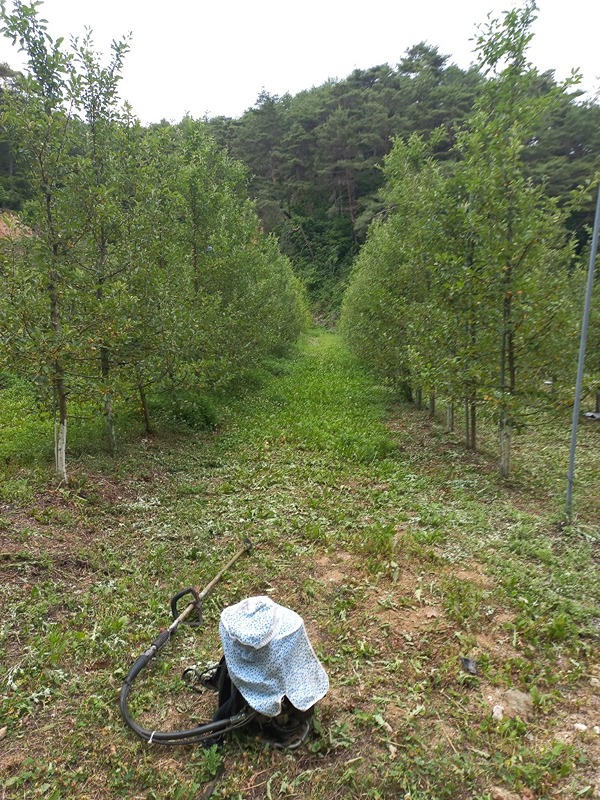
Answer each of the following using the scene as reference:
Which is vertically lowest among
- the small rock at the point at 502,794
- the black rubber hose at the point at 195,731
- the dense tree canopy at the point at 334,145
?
the small rock at the point at 502,794

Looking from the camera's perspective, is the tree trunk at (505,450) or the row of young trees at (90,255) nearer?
the row of young trees at (90,255)

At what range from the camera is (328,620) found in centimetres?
433

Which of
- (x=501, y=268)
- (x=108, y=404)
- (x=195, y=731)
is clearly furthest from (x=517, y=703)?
(x=108, y=404)

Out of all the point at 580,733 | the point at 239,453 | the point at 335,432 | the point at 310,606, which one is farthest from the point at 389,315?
the point at 580,733

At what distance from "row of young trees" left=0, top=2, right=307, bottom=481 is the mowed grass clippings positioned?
5.70 ft

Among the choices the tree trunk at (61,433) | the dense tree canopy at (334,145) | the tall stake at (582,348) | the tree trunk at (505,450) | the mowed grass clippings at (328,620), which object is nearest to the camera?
the mowed grass clippings at (328,620)

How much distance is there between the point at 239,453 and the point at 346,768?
709 cm

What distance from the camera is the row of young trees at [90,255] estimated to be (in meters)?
6.15

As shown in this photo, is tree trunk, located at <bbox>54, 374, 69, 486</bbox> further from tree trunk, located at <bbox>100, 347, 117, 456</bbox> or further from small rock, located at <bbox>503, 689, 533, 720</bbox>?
small rock, located at <bbox>503, 689, 533, 720</bbox>

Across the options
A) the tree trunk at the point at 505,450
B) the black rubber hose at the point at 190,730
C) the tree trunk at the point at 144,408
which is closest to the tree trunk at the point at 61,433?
the tree trunk at the point at 144,408

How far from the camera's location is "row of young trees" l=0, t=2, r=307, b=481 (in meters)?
6.15

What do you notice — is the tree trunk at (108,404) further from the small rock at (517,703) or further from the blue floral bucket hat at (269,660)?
the small rock at (517,703)

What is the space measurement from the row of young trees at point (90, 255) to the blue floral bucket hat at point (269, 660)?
4.76 meters

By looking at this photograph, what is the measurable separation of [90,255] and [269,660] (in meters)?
7.12
